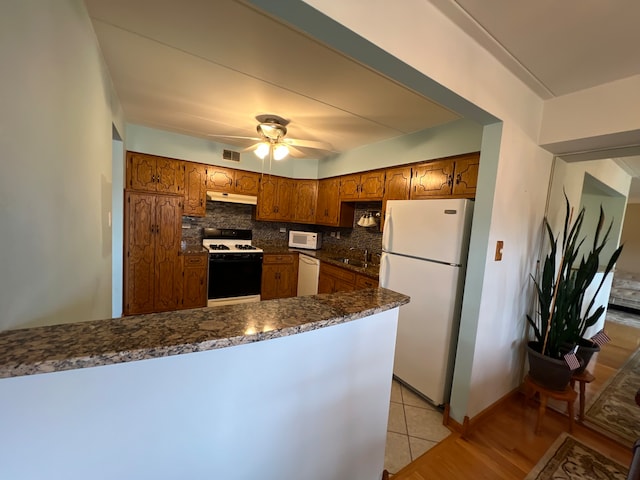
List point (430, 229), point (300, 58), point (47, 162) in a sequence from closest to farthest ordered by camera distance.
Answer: point (47, 162)
point (300, 58)
point (430, 229)

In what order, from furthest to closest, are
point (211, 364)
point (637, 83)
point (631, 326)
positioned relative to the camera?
1. point (631, 326)
2. point (637, 83)
3. point (211, 364)

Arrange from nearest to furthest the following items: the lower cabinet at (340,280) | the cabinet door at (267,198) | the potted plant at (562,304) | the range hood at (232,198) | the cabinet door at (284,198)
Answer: the potted plant at (562,304) → the lower cabinet at (340,280) → the range hood at (232,198) → the cabinet door at (267,198) → the cabinet door at (284,198)

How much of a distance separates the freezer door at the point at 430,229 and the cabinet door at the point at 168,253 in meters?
2.60

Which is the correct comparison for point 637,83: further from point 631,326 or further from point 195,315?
point 631,326

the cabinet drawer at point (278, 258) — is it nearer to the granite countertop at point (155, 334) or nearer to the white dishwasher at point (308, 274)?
the white dishwasher at point (308, 274)

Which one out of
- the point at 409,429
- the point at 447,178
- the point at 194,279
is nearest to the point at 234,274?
the point at 194,279

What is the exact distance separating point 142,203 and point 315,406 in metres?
3.13

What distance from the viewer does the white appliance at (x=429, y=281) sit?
1.88 metres

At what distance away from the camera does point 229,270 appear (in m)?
3.55

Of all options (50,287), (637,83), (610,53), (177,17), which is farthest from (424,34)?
(50,287)

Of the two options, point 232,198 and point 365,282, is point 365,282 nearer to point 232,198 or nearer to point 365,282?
point 365,282

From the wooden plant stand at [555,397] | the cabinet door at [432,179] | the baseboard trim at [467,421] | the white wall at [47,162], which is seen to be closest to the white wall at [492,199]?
the baseboard trim at [467,421]

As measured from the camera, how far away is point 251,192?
390 centimetres

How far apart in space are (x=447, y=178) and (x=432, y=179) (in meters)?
0.16
